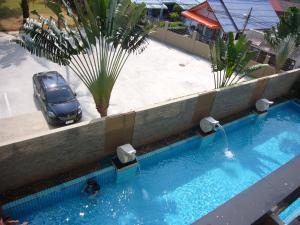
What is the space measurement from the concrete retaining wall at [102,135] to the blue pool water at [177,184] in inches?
31.1

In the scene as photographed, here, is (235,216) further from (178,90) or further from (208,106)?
(178,90)

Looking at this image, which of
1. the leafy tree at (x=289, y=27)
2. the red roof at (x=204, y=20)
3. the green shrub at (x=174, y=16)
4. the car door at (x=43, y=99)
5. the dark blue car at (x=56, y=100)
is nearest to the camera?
the dark blue car at (x=56, y=100)

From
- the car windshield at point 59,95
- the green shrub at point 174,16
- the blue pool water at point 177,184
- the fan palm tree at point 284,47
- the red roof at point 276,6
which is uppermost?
the red roof at point 276,6

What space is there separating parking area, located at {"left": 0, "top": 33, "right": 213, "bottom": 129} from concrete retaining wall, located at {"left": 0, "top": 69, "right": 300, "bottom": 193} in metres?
3.53

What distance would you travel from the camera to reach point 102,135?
10.8 metres

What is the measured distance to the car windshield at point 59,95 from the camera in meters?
13.3

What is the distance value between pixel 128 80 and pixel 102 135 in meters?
8.93

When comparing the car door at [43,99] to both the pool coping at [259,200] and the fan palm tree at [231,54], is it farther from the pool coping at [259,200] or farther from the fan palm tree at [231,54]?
the pool coping at [259,200]

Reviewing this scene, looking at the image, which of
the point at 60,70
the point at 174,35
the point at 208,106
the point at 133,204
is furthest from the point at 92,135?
the point at 174,35

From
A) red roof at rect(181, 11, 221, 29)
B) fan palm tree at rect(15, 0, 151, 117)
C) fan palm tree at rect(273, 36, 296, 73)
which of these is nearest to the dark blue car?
fan palm tree at rect(15, 0, 151, 117)

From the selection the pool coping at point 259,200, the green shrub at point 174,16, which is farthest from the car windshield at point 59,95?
the green shrub at point 174,16

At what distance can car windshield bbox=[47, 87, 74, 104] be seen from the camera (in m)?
13.3

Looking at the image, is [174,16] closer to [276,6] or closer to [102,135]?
[276,6]

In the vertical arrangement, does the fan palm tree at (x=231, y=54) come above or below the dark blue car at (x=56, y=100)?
above
